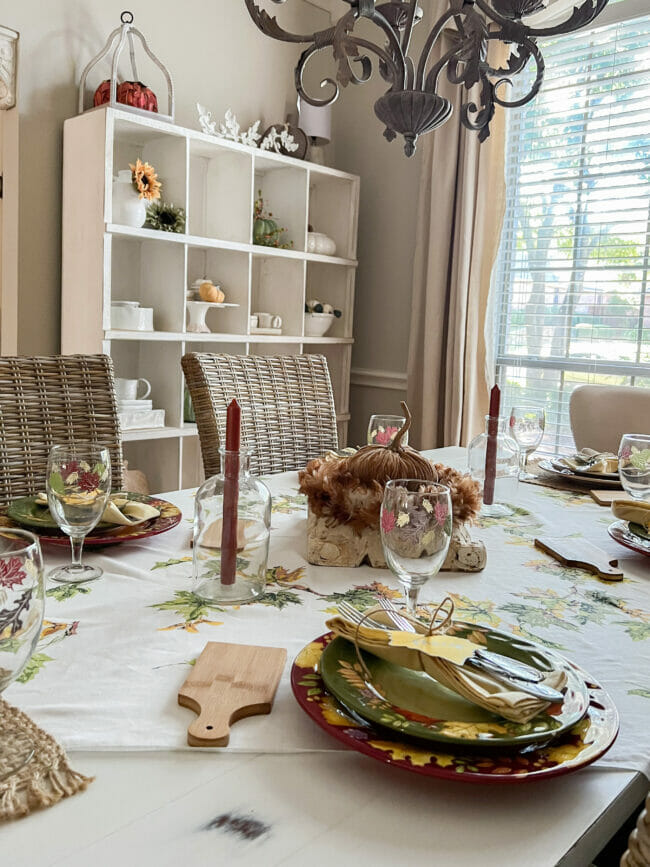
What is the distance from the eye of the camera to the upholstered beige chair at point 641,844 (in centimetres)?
49

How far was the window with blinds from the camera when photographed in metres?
2.95

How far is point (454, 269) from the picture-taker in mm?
3229

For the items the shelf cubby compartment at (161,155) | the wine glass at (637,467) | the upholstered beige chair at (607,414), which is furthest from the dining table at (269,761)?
the shelf cubby compartment at (161,155)

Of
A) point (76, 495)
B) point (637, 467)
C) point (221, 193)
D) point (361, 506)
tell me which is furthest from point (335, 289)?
point (76, 495)

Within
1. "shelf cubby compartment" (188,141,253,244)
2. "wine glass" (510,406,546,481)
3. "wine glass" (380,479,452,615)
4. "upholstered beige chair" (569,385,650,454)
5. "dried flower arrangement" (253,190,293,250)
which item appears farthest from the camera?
"dried flower arrangement" (253,190,293,250)

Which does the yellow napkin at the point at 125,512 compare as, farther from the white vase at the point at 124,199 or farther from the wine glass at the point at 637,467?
the white vase at the point at 124,199

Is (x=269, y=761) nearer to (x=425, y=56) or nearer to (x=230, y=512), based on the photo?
(x=230, y=512)

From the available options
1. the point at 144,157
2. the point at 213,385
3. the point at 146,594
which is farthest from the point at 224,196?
the point at 146,594

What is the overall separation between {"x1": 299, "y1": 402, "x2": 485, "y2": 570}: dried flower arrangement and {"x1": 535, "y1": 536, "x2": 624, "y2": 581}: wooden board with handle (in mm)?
154

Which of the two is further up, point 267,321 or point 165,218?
point 165,218

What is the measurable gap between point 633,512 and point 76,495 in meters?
0.84

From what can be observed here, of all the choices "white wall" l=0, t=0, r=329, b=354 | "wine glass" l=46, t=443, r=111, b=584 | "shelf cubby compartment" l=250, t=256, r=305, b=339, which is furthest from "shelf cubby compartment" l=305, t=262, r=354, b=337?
"wine glass" l=46, t=443, r=111, b=584

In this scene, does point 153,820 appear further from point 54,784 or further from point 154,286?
point 154,286

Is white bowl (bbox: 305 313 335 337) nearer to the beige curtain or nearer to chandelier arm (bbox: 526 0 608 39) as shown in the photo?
the beige curtain
